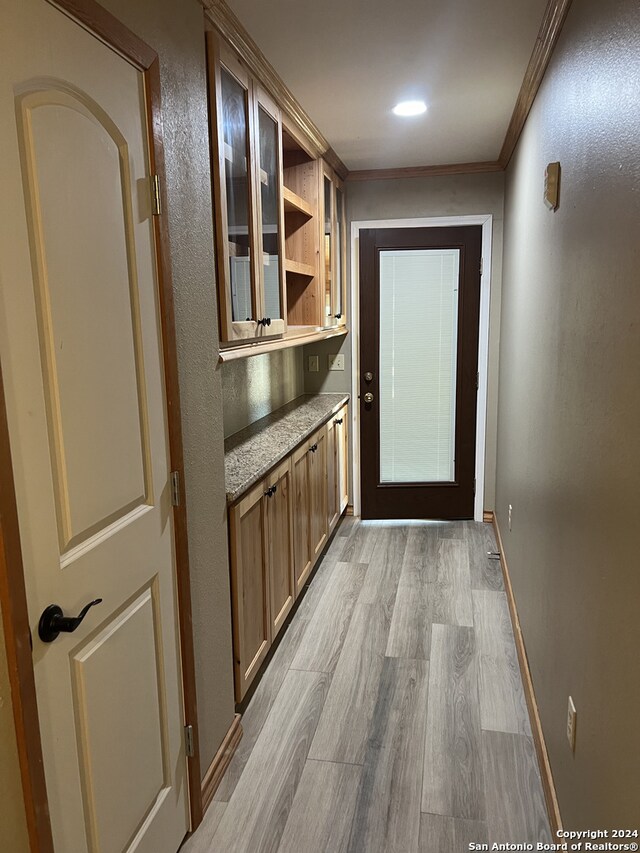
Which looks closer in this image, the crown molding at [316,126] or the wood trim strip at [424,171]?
the crown molding at [316,126]

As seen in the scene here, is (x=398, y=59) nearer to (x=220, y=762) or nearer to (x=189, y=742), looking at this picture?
(x=189, y=742)

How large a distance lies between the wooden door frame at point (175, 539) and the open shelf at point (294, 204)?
1396mm

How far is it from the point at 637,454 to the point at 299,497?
84.7 inches

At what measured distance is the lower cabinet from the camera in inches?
91.5

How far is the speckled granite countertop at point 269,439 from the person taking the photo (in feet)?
7.77

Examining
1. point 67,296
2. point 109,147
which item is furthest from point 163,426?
point 109,147

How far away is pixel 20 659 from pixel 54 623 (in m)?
0.11

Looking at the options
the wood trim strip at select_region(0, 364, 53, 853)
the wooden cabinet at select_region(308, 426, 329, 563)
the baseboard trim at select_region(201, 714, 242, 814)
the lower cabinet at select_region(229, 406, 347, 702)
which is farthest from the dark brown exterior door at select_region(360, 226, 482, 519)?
the wood trim strip at select_region(0, 364, 53, 853)

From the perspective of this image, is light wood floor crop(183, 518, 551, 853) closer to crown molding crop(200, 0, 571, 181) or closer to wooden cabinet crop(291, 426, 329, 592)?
wooden cabinet crop(291, 426, 329, 592)

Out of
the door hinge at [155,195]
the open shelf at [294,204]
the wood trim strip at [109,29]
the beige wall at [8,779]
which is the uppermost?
the wood trim strip at [109,29]

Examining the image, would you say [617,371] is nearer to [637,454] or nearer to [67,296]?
[637,454]

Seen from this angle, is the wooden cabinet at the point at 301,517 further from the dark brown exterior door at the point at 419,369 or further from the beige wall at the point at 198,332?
the dark brown exterior door at the point at 419,369

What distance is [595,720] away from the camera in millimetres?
1411

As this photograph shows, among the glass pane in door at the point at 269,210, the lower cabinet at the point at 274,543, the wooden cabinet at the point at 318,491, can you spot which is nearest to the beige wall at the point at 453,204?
the wooden cabinet at the point at 318,491
